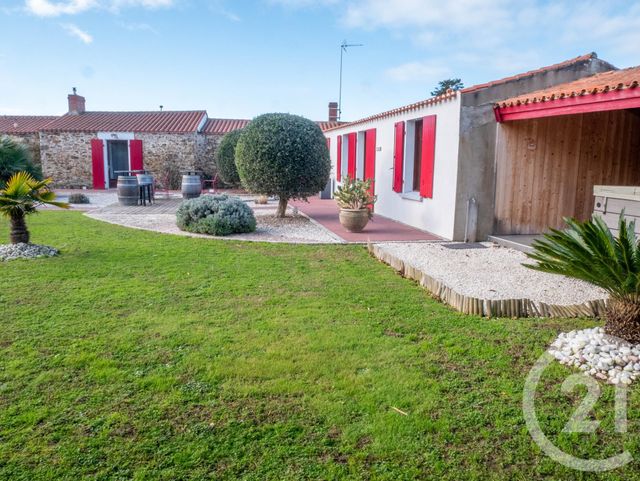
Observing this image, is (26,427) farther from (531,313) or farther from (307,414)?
(531,313)

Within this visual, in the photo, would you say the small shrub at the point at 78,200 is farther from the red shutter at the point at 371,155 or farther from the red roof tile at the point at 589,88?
the red roof tile at the point at 589,88

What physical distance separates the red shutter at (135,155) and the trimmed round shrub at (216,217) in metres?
13.7

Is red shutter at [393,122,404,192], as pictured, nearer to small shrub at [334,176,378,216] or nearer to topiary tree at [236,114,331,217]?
small shrub at [334,176,378,216]

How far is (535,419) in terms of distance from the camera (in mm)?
3055

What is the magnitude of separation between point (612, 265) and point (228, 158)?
726 inches

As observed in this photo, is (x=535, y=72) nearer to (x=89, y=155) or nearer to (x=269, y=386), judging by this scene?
(x=269, y=386)

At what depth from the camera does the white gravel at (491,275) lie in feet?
19.4

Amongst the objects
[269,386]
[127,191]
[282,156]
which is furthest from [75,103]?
[269,386]

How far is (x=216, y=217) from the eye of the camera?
10039mm

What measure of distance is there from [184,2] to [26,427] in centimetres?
1311

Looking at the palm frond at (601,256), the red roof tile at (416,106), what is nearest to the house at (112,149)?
the red roof tile at (416,106)

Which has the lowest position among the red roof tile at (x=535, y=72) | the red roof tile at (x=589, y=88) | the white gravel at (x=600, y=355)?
the white gravel at (x=600, y=355)

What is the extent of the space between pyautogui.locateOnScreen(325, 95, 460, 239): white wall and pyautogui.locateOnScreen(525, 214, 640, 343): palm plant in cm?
510

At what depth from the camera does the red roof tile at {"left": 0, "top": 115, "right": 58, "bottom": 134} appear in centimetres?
2417
